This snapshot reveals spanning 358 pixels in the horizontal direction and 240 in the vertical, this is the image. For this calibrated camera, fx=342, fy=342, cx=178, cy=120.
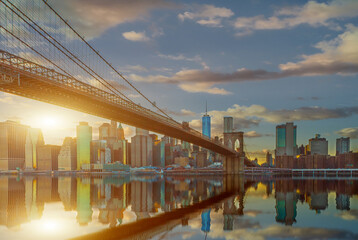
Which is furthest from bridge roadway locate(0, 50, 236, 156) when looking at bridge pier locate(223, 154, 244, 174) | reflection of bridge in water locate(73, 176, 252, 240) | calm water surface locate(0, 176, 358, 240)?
bridge pier locate(223, 154, 244, 174)

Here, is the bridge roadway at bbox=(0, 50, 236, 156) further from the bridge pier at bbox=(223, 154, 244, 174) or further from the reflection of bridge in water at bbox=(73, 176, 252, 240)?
the bridge pier at bbox=(223, 154, 244, 174)

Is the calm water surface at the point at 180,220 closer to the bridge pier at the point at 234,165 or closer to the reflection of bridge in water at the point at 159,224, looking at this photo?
the reflection of bridge in water at the point at 159,224

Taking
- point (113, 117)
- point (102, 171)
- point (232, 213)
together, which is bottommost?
point (102, 171)

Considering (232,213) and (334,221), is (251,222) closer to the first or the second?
(232,213)

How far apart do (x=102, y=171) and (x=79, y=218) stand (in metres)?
161

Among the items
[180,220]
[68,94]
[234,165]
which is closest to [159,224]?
[180,220]

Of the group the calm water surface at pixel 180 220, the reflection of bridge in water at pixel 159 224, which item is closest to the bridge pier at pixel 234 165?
the calm water surface at pixel 180 220

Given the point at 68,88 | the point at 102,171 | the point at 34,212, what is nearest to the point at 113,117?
the point at 68,88

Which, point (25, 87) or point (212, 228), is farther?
point (25, 87)

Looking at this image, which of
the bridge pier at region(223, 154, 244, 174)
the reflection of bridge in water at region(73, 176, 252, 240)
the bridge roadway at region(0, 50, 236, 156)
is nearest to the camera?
the reflection of bridge in water at region(73, 176, 252, 240)

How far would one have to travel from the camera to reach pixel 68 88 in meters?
33.6

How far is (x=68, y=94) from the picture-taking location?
35.2m

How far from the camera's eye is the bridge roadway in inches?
1092

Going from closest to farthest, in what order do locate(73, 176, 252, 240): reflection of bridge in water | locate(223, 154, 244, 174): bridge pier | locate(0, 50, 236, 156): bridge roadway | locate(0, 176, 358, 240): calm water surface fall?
locate(73, 176, 252, 240): reflection of bridge in water, locate(0, 176, 358, 240): calm water surface, locate(0, 50, 236, 156): bridge roadway, locate(223, 154, 244, 174): bridge pier
